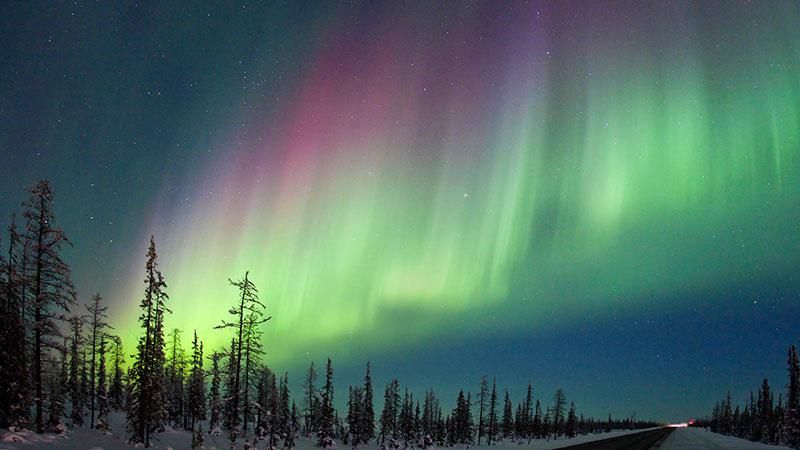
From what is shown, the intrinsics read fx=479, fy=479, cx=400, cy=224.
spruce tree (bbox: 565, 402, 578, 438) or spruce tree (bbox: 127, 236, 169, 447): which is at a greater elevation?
spruce tree (bbox: 127, 236, 169, 447)

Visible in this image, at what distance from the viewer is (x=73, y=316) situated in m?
57.7

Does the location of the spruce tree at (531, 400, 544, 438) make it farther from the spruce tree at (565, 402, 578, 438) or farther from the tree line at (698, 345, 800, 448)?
the tree line at (698, 345, 800, 448)

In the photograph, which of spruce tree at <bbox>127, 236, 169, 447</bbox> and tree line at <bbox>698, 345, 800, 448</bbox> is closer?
spruce tree at <bbox>127, 236, 169, 447</bbox>

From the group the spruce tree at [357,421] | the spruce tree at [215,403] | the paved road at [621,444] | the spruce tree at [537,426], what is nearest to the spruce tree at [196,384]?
the spruce tree at [215,403]

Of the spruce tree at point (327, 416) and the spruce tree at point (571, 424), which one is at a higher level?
the spruce tree at point (327, 416)

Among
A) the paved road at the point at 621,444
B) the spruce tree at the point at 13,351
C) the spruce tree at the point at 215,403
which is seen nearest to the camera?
the spruce tree at the point at 13,351

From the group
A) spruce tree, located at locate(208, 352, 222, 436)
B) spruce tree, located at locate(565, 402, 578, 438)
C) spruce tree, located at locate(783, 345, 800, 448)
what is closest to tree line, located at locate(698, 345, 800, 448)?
spruce tree, located at locate(783, 345, 800, 448)

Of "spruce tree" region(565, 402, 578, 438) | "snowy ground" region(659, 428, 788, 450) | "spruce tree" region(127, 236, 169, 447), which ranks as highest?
"spruce tree" region(127, 236, 169, 447)

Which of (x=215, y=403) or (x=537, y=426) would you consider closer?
(x=215, y=403)

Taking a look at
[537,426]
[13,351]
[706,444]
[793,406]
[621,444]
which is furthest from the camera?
[537,426]

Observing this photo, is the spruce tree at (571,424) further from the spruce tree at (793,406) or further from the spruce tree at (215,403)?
the spruce tree at (215,403)

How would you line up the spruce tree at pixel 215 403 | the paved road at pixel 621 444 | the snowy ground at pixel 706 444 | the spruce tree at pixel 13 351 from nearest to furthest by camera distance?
the spruce tree at pixel 13 351, the paved road at pixel 621 444, the snowy ground at pixel 706 444, the spruce tree at pixel 215 403

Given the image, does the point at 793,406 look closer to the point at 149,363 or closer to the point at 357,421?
the point at 357,421

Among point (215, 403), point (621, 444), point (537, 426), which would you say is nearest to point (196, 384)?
point (215, 403)
